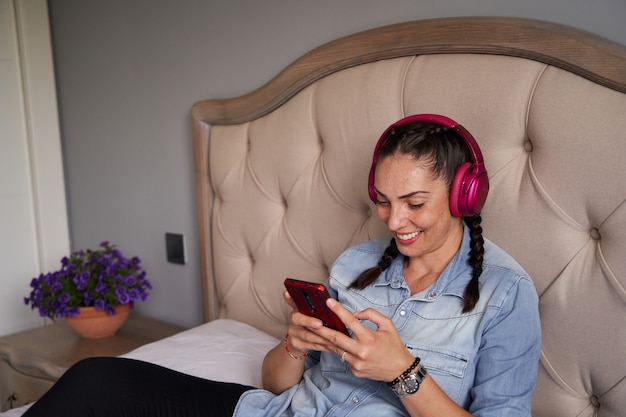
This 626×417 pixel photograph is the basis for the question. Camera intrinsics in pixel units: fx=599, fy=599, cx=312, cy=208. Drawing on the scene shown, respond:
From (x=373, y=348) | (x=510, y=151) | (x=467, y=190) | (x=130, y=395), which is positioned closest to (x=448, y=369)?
(x=373, y=348)

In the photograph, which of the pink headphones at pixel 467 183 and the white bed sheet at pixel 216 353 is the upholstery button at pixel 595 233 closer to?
the pink headphones at pixel 467 183

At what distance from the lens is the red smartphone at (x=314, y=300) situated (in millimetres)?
888

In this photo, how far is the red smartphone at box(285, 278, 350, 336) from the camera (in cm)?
89

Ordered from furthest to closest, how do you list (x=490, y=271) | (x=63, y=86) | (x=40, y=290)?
(x=63, y=86), (x=40, y=290), (x=490, y=271)

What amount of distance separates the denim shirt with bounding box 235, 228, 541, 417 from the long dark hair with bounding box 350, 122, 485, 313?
0.05ft

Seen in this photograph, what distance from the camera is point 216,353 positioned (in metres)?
1.37

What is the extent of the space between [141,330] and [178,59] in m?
0.83

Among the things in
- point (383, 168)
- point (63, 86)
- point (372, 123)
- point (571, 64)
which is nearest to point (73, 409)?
point (383, 168)

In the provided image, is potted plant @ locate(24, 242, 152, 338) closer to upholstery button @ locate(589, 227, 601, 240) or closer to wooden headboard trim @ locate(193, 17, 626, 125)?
wooden headboard trim @ locate(193, 17, 626, 125)

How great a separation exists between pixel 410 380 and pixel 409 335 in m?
0.14

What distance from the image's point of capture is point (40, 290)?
174 centimetres

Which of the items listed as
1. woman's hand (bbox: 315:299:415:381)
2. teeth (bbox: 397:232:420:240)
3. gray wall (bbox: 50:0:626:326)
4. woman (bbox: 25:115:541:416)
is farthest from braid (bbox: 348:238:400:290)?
gray wall (bbox: 50:0:626:326)

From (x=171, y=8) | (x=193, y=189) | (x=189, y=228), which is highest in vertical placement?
(x=171, y=8)

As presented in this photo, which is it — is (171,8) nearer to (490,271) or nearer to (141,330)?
(141,330)
